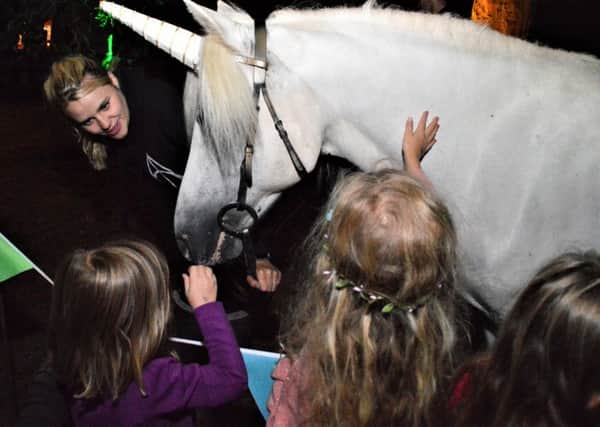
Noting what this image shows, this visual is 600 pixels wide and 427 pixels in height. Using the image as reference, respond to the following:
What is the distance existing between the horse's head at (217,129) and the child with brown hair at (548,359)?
78cm

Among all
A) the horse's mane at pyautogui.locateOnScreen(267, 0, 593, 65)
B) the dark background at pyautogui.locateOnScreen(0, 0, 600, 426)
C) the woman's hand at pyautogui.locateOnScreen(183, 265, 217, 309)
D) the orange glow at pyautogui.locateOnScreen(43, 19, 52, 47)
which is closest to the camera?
the woman's hand at pyautogui.locateOnScreen(183, 265, 217, 309)

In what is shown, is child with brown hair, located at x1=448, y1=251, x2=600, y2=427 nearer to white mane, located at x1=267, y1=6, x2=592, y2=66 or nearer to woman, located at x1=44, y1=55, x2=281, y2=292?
white mane, located at x1=267, y1=6, x2=592, y2=66

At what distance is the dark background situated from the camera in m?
2.48

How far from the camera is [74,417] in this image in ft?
3.98

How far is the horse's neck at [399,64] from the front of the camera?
1410 mm

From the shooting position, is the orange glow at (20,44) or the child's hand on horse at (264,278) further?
the orange glow at (20,44)

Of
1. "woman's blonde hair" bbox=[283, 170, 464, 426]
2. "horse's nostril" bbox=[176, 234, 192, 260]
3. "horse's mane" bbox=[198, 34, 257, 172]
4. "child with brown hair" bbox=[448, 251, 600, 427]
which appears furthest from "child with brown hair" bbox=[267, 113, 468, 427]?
"horse's nostril" bbox=[176, 234, 192, 260]

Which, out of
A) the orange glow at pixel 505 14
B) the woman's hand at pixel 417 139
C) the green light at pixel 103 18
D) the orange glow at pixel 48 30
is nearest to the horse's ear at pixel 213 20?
the woman's hand at pixel 417 139

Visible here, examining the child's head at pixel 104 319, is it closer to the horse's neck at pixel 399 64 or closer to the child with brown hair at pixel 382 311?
the child with brown hair at pixel 382 311

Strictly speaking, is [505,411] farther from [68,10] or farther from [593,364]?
[68,10]

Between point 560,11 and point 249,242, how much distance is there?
217 cm

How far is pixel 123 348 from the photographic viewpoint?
3.82 ft

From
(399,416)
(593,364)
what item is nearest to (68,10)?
(399,416)

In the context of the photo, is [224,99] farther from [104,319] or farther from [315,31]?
[104,319]
